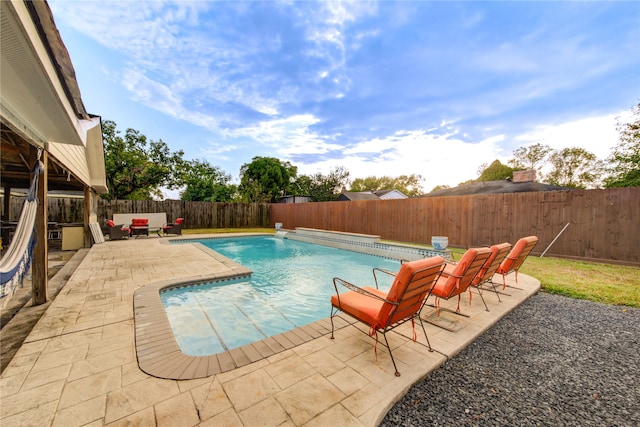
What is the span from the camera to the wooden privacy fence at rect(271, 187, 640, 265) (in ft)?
20.7

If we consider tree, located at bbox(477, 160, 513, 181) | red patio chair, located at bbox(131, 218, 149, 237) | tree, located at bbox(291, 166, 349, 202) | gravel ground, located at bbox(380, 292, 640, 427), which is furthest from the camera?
tree, located at bbox(291, 166, 349, 202)

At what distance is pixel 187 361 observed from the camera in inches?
87.1

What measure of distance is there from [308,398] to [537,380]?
203cm

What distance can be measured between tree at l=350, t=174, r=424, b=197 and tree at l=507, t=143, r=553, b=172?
66.4ft

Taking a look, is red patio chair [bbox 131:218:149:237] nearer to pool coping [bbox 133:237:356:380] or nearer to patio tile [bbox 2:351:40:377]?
pool coping [bbox 133:237:356:380]

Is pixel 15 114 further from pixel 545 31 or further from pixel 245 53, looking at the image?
pixel 545 31

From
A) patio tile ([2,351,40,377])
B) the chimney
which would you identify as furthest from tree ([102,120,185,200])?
the chimney

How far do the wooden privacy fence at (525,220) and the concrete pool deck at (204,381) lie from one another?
6.30 meters

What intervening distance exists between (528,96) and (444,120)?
3560 mm

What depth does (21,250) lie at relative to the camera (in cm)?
283

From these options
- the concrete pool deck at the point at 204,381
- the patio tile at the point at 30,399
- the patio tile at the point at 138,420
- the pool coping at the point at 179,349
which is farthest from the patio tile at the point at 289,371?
the patio tile at the point at 30,399

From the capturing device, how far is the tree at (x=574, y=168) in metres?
23.0

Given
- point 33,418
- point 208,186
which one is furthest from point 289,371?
point 208,186

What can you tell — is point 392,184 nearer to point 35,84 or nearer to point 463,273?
point 463,273
